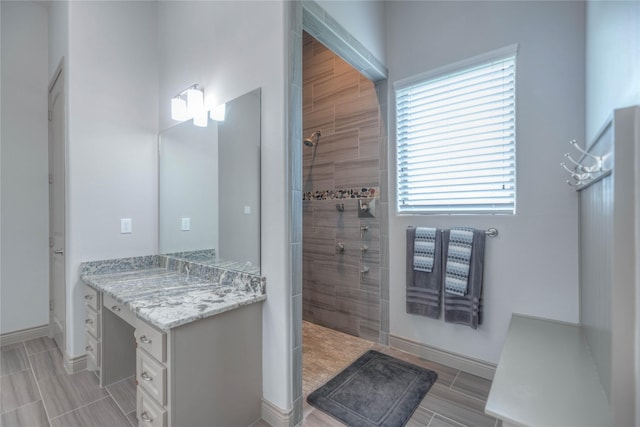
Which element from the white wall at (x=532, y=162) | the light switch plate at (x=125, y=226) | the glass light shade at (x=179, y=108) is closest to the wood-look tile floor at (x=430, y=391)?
the white wall at (x=532, y=162)

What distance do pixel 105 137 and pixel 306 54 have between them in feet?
7.02

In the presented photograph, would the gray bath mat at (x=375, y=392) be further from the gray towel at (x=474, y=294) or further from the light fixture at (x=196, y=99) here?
the light fixture at (x=196, y=99)

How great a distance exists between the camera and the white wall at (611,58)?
872mm

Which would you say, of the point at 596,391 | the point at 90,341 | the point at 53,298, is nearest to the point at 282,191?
the point at 596,391

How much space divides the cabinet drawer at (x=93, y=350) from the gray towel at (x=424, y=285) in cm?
231

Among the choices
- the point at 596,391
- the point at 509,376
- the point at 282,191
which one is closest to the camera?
the point at 596,391

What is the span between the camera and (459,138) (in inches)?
84.0

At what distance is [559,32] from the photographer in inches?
68.4

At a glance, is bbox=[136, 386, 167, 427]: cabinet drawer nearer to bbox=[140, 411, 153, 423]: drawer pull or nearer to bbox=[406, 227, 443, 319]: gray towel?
bbox=[140, 411, 153, 423]: drawer pull

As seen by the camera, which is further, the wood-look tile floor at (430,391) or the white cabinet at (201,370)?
the wood-look tile floor at (430,391)

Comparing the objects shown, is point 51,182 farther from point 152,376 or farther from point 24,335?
point 152,376

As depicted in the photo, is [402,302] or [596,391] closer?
[596,391]

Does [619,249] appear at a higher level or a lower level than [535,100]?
lower

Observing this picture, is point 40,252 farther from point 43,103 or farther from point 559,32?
point 559,32
